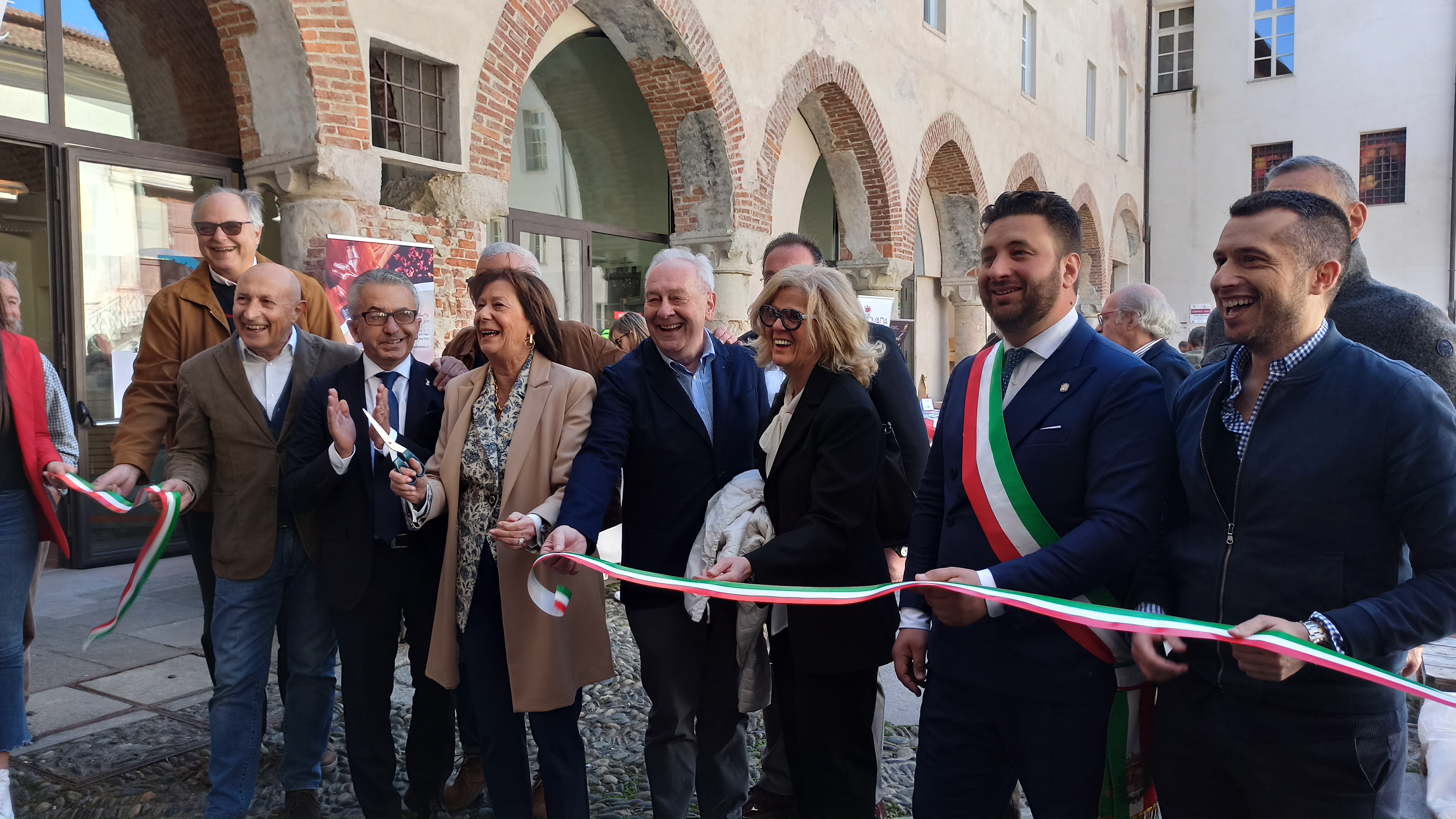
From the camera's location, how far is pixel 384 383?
3197 millimetres

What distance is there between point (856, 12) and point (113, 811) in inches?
446

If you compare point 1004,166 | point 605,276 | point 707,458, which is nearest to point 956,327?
point 1004,166

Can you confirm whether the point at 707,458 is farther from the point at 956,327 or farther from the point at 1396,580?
the point at 956,327

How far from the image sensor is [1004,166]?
643 inches

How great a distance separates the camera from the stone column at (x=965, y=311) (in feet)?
53.1

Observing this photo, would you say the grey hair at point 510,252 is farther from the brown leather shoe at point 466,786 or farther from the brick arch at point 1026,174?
the brick arch at point 1026,174

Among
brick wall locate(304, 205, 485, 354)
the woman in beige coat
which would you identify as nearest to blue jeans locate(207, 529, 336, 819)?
the woman in beige coat

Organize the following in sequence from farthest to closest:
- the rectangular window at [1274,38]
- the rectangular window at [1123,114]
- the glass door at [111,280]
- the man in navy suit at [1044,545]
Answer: the rectangular window at [1274,38] < the rectangular window at [1123,114] < the glass door at [111,280] < the man in navy suit at [1044,545]

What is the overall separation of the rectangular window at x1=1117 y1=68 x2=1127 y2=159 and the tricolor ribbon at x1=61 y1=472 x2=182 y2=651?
78.6 ft

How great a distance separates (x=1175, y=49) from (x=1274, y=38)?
2.31 metres

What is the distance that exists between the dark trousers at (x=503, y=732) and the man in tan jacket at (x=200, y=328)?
45.0 inches

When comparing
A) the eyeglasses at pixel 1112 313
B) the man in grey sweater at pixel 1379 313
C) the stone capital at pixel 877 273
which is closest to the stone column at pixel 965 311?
the stone capital at pixel 877 273

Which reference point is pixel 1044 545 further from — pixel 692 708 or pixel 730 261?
pixel 730 261

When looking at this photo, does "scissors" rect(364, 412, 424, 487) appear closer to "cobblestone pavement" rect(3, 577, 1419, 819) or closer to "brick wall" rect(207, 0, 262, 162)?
"cobblestone pavement" rect(3, 577, 1419, 819)
